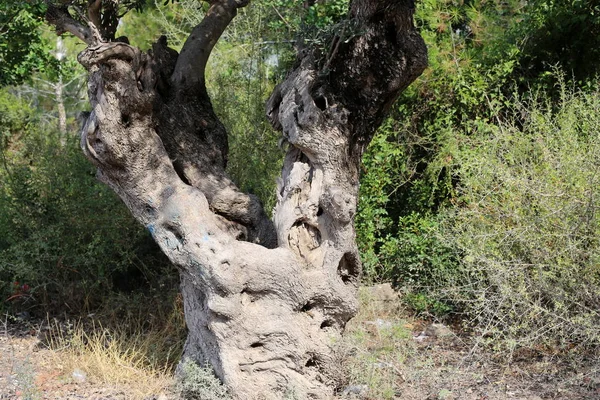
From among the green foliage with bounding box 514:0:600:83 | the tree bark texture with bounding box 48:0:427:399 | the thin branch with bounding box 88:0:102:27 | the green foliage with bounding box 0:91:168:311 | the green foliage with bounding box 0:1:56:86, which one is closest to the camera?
the tree bark texture with bounding box 48:0:427:399

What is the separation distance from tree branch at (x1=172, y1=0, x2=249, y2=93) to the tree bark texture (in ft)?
1.07

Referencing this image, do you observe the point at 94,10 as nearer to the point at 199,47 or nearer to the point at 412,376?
the point at 199,47

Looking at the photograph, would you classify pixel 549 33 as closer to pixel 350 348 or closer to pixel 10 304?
pixel 350 348

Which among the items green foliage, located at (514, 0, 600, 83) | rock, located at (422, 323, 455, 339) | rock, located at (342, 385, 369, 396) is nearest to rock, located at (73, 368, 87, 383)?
rock, located at (342, 385, 369, 396)

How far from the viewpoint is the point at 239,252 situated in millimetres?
5148

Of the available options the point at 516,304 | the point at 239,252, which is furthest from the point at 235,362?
the point at 516,304

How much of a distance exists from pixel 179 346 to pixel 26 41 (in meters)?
3.38

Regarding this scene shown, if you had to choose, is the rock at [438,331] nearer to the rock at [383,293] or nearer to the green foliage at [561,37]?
the rock at [383,293]

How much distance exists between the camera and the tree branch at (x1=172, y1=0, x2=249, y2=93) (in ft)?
19.4

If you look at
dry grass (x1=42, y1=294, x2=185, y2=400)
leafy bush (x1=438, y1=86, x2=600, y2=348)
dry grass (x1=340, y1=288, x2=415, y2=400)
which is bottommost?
dry grass (x1=42, y1=294, x2=185, y2=400)

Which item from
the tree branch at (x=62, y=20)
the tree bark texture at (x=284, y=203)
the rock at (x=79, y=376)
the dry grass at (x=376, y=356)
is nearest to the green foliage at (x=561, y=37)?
the tree bark texture at (x=284, y=203)

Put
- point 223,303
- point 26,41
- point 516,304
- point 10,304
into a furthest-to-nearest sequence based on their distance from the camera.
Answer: point 10,304
point 26,41
point 516,304
point 223,303

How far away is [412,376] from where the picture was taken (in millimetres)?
5641

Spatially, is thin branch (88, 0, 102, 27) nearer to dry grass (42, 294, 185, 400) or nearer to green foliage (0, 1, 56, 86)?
green foliage (0, 1, 56, 86)
